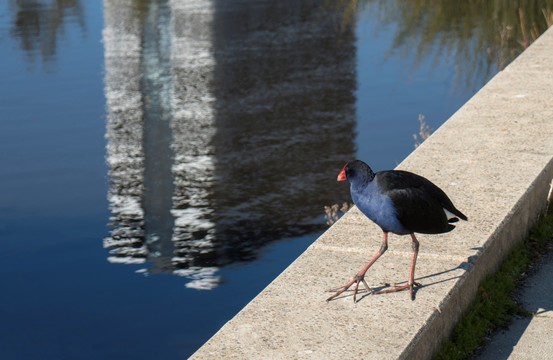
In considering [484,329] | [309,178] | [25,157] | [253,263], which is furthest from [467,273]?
[25,157]

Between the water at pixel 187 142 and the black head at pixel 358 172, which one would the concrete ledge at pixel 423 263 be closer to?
the black head at pixel 358 172

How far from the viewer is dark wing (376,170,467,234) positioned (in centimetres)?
342

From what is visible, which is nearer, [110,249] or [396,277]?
[396,277]

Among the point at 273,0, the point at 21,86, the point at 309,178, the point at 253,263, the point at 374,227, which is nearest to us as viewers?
the point at 374,227

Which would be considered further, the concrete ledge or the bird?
the bird

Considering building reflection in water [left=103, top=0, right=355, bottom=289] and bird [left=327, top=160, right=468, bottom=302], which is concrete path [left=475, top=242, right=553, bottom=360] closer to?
bird [left=327, top=160, right=468, bottom=302]

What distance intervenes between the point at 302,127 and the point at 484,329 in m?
5.00

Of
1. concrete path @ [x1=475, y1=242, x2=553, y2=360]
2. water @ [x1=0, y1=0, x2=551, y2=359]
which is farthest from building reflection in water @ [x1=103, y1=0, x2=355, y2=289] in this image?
Result: concrete path @ [x1=475, y1=242, x2=553, y2=360]

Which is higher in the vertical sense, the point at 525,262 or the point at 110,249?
the point at 525,262

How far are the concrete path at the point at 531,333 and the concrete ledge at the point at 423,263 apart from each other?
200 mm

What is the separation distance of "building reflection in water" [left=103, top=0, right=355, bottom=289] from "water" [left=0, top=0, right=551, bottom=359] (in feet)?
0.08

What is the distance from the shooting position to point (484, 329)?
12.5 feet

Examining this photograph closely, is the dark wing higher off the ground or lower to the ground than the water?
higher

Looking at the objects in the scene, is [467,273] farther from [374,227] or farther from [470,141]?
[470,141]
